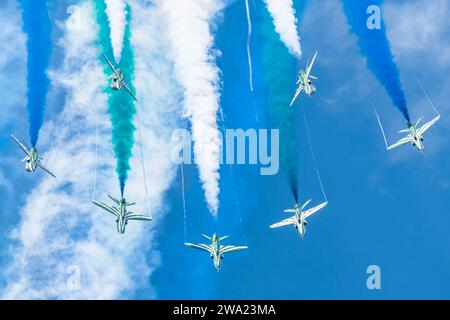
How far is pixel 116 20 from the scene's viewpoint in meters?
63.2

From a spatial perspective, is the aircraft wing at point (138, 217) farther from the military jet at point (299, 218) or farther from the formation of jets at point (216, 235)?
the military jet at point (299, 218)

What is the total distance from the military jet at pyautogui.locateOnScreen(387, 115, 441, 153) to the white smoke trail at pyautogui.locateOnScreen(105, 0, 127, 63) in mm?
27840

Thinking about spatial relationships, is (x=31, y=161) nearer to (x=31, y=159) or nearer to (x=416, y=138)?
(x=31, y=159)

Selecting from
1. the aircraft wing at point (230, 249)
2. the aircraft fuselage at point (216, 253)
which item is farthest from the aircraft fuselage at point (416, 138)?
the aircraft fuselage at point (216, 253)

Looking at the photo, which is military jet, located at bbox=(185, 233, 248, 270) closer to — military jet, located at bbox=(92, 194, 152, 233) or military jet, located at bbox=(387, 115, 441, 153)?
military jet, located at bbox=(92, 194, 152, 233)

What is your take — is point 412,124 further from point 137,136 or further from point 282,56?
point 137,136

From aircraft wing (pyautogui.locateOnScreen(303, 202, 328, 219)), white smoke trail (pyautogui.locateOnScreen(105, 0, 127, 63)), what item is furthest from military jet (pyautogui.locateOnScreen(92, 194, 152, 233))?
aircraft wing (pyautogui.locateOnScreen(303, 202, 328, 219))

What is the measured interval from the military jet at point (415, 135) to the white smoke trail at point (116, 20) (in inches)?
1096

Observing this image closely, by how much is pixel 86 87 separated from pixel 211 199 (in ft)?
56.1

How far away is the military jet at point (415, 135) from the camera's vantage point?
68.3 metres

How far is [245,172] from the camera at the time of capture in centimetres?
6831
